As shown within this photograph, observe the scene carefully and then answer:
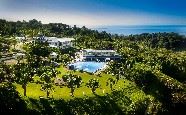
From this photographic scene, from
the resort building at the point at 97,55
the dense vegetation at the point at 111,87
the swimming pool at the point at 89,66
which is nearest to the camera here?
the dense vegetation at the point at 111,87

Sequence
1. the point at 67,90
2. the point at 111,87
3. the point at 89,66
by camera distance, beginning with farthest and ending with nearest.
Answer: the point at 89,66
the point at 111,87
the point at 67,90

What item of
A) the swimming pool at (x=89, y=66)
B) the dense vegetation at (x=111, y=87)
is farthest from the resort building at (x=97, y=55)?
the dense vegetation at (x=111, y=87)

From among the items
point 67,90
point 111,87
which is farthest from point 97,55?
point 67,90

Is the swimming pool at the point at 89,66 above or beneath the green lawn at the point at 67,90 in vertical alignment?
above

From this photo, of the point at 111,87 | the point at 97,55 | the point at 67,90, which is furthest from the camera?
the point at 97,55

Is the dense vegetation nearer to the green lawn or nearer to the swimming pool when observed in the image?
the green lawn

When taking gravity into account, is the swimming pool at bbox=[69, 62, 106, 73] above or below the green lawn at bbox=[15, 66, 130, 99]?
above

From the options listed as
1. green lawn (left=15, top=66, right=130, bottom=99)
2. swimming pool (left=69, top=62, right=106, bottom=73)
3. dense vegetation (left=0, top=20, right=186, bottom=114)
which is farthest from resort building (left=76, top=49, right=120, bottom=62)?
green lawn (left=15, top=66, right=130, bottom=99)

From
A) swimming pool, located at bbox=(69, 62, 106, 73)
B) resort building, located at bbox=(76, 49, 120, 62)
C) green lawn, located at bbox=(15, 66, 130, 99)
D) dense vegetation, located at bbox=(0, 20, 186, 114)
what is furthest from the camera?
resort building, located at bbox=(76, 49, 120, 62)

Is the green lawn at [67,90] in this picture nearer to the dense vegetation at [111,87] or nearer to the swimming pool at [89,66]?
the dense vegetation at [111,87]

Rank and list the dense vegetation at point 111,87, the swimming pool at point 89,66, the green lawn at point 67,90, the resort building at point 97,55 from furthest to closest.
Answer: the resort building at point 97,55 → the swimming pool at point 89,66 → the green lawn at point 67,90 → the dense vegetation at point 111,87

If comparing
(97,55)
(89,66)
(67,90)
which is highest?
(97,55)

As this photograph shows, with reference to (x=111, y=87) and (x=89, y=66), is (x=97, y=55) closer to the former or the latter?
(x=89, y=66)
